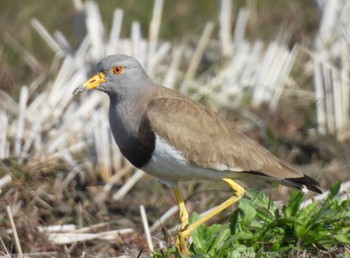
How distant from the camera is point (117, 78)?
5.31m

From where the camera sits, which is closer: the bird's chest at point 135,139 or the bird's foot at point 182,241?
the bird's foot at point 182,241

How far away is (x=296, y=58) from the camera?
8.74 m

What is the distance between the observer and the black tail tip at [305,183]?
199 inches

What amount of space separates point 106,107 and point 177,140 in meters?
1.93

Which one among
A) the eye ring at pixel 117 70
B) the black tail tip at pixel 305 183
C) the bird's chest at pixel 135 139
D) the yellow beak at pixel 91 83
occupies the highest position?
the eye ring at pixel 117 70

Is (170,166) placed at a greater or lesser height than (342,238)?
greater

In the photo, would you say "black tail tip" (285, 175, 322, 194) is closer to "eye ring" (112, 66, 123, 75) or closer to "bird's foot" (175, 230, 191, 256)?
"bird's foot" (175, 230, 191, 256)

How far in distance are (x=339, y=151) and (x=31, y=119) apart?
92.4 inches

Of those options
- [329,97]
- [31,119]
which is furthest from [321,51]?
[31,119]

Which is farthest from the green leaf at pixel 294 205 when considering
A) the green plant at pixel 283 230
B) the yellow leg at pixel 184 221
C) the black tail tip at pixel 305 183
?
the yellow leg at pixel 184 221

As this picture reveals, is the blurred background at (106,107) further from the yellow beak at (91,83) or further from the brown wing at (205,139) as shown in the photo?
the yellow beak at (91,83)

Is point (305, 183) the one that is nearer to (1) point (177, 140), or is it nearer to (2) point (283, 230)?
(2) point (283, 230)

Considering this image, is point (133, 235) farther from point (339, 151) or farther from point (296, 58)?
point (296, 58)

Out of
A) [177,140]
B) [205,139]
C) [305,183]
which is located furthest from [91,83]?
[305,183]
